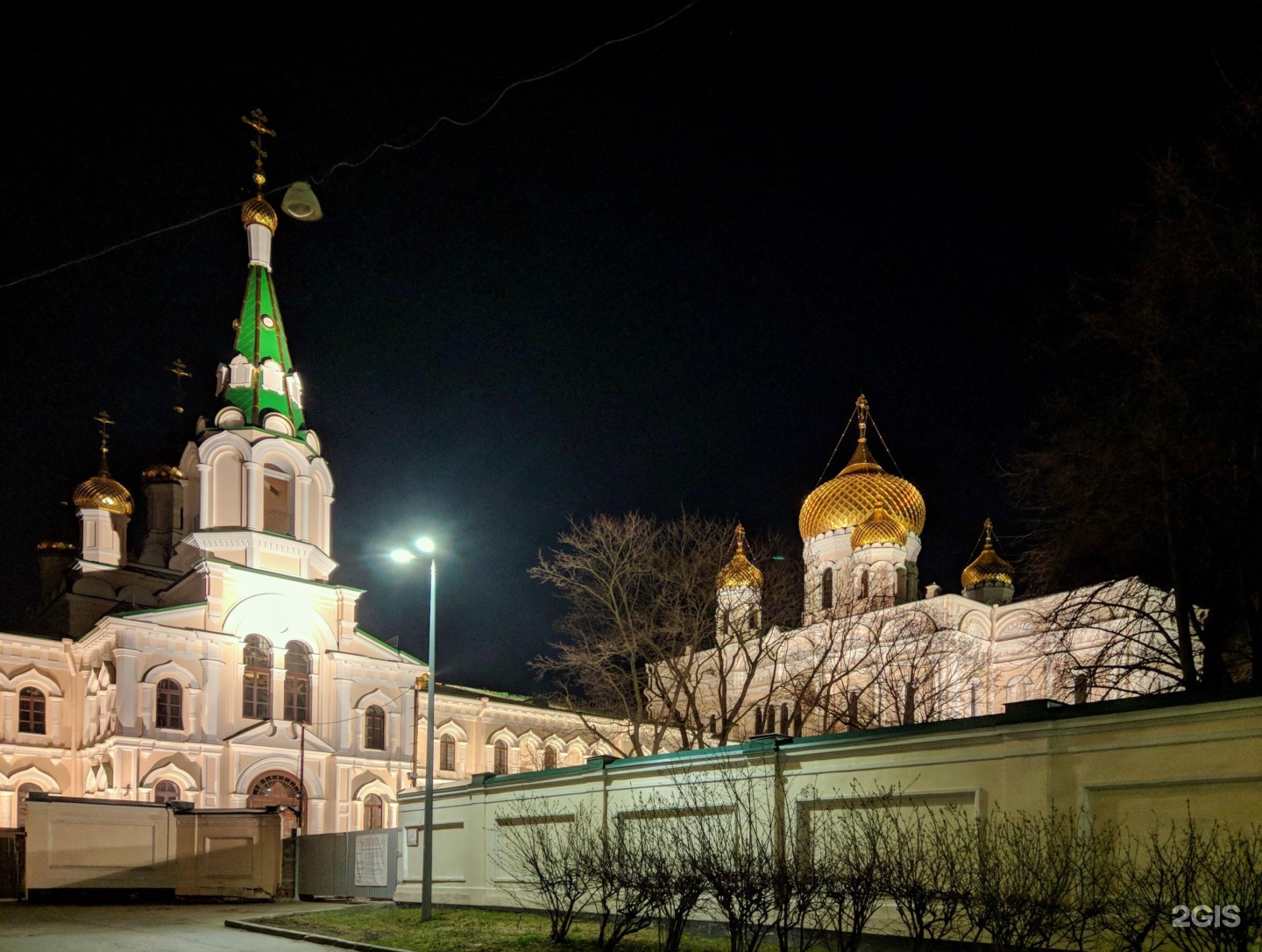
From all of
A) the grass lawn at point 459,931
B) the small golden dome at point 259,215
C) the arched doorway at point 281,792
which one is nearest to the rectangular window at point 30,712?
the arched doorway at point 281,792

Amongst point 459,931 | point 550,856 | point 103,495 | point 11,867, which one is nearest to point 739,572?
point 459,931

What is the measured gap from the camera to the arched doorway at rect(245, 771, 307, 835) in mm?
36031

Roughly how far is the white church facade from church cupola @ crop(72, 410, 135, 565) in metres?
0.08

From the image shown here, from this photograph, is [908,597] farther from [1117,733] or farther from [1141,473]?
[1117,733]

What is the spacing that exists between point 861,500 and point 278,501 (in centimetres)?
2488

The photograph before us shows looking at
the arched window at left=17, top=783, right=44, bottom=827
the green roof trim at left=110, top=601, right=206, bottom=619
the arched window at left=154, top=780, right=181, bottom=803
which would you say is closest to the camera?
the arched window at left=154, top=780, right=181, bottom=803

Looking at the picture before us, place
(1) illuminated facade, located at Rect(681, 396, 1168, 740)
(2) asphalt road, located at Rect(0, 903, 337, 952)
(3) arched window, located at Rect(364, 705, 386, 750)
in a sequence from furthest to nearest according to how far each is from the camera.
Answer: (3) arched window, located at Rect(364, 705, 386, 750), (1) illuminated facade, located at Rect(681, 396, 1168, 740), (2) asphalt road, located at Rect(0, 903, 337, 952)

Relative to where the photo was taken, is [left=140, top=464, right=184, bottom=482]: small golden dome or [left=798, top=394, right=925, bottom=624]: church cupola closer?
[left=798, top=394, right=925, bottom=624]: church cupola

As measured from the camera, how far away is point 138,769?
32875 mm

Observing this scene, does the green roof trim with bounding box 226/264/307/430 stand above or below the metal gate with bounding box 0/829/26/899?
above

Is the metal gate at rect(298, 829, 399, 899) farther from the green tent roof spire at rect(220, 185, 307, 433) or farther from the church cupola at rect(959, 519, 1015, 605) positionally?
the church cupola at rect(959, 519, 1015, 605)

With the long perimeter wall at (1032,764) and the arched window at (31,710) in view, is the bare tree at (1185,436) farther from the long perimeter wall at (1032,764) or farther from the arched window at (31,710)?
the arched window at (31,710)

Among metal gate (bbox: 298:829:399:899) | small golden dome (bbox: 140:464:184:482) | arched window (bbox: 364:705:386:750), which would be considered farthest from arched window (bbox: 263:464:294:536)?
metal gate (bbox: 298:829:399:899)

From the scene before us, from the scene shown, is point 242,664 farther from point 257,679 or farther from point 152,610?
point 152,610
